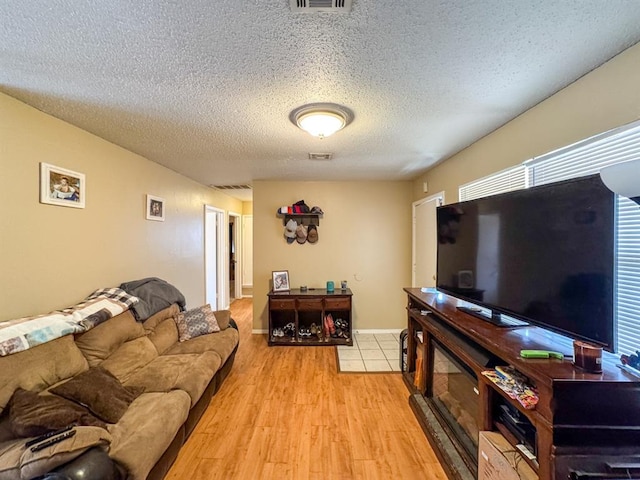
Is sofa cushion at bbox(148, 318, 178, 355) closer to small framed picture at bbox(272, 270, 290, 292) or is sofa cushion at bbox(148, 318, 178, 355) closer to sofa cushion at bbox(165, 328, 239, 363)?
sofa cushion at bbox(165, 328, 239, 363)

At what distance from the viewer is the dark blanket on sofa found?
100 inches

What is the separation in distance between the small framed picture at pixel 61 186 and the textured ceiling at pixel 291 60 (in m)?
0.41

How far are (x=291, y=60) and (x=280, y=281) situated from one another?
10.7 ft

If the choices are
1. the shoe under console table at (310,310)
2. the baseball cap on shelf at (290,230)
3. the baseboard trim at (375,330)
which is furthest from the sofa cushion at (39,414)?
the baseboard trim at (375,330)

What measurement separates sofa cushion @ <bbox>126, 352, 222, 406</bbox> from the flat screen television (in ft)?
6.84

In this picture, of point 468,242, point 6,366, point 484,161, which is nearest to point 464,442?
point 468,242

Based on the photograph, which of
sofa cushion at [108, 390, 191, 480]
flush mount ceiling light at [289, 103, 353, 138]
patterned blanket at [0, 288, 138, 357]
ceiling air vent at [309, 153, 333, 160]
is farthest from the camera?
ceiling air vent at [309, 153, 333, 160]

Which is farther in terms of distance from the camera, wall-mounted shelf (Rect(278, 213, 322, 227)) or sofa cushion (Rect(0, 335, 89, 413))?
wall-mounted shelf (Rect(278, 213, 322, 227))

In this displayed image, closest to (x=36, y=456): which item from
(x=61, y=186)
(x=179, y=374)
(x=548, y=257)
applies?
(x=179, y=374)

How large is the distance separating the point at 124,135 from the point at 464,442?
11.6 feet

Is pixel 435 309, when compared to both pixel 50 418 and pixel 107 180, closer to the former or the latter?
pixel 50 418

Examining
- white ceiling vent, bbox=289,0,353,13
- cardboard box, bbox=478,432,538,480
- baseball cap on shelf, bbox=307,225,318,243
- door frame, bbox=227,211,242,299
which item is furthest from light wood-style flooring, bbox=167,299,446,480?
door frame, bbox=227,211,242,299

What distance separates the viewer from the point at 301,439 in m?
2.12

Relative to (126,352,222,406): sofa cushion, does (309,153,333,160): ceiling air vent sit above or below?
above
